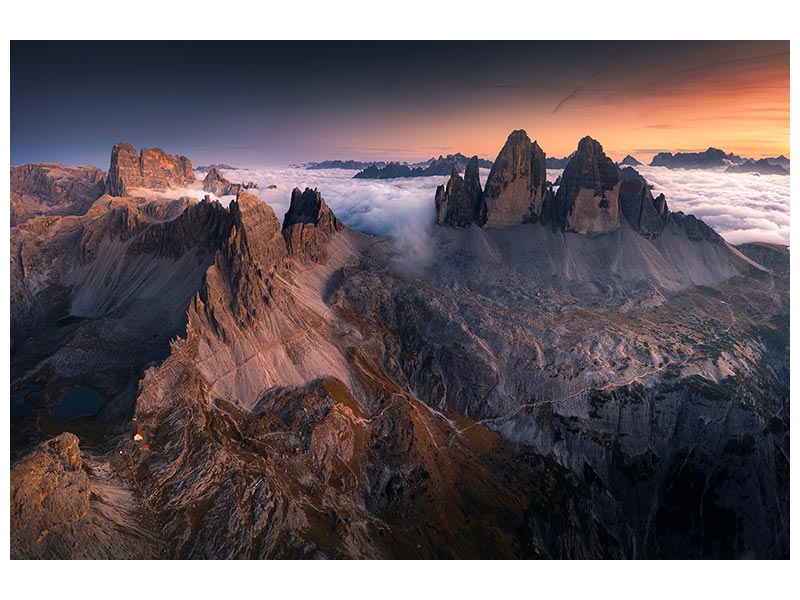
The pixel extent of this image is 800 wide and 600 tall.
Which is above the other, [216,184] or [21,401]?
[216,184]

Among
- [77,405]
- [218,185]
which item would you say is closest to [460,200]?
[77,405]

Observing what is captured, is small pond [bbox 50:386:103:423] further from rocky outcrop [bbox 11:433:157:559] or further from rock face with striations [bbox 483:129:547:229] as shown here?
rock face with striations [bbox 483:129:547:229]

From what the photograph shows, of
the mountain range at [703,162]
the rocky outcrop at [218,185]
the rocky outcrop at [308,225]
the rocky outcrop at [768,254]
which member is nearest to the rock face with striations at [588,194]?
the mountain range at [703,162]

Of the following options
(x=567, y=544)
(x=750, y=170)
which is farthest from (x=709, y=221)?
(x=567, y=544)

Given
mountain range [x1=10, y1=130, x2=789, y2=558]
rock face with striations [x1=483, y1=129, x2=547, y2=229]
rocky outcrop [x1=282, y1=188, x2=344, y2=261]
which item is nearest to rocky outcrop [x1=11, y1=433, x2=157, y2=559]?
mountain range [x1=10, y1=130, x2=789, y2=558]

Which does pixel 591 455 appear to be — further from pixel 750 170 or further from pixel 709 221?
pixel 709 221

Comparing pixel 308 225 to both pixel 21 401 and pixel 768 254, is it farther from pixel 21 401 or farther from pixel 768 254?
pixel 768 254
